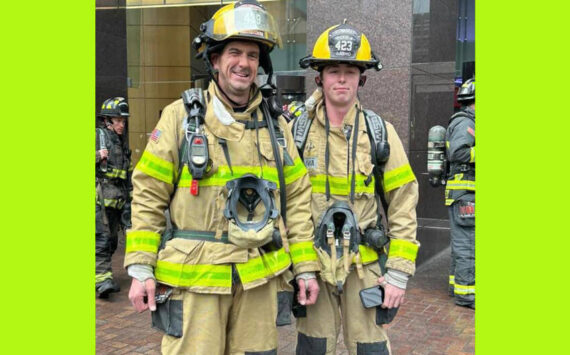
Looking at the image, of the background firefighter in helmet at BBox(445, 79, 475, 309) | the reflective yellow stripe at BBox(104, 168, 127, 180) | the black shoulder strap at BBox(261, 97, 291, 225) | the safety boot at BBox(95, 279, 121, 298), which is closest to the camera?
the black shoulder strap at BBox(261, 97, 291, 225)

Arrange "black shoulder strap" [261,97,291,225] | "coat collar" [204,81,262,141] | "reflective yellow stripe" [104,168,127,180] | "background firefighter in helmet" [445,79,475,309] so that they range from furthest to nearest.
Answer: "reflective yellow stripe" [104,168,127,180]
"background firefighter in helmet" [445,79,475,309]
"black shoulder strap" [261,97,291,225]
"coat collar" [204,81,262,141]

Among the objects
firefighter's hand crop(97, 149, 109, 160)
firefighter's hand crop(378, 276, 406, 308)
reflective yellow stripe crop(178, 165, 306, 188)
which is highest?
firefighter's hand crop(97, 149, 109, 160)

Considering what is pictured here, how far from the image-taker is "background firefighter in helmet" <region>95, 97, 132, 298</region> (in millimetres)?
6727

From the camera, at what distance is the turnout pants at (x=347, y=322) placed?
126 inches

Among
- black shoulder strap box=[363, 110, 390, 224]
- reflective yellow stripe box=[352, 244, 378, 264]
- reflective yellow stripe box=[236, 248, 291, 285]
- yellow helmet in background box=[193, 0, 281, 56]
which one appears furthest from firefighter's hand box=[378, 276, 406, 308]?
yellow helmet in background box=[193, 0, 281, 56]

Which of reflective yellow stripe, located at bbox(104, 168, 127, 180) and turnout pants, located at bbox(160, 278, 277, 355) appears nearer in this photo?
turnout pants, located at bbox(160, 278, 277, 355)

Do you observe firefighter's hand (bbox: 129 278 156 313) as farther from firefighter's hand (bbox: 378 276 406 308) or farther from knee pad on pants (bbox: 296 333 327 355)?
firefighter's hand (bbox: 378 276 406 308)

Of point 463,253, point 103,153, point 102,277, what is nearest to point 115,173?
point 103,153

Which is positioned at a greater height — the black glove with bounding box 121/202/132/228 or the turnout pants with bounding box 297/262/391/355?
the black glove with bounding box 121/202/132/228

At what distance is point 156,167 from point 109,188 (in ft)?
15.2

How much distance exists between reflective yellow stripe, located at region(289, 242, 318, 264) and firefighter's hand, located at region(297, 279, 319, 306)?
124 millimetres

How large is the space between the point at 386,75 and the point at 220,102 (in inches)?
186

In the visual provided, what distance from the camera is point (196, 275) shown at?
2.65 metres

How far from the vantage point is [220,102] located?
2.81m
